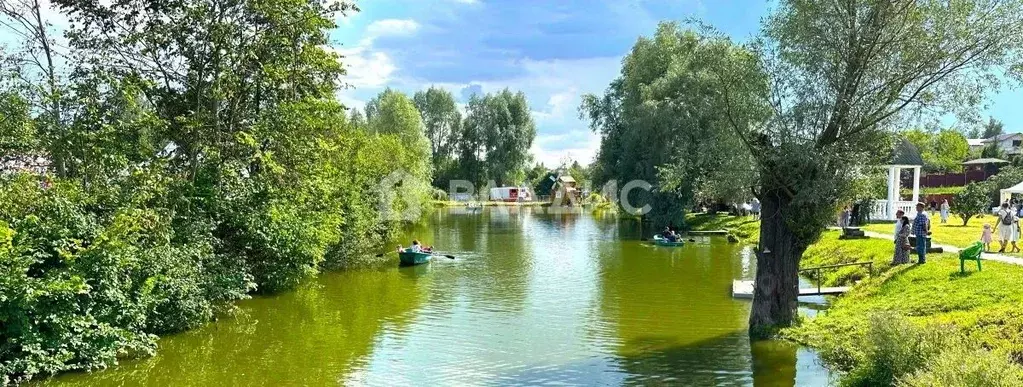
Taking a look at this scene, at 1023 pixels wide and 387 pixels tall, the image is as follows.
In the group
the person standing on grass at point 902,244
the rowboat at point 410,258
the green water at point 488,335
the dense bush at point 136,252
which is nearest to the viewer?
the dense bush at point 136,252

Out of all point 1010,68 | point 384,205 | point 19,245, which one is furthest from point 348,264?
point 1010,68

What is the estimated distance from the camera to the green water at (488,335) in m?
13.2

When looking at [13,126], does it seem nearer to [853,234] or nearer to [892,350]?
[892,350]

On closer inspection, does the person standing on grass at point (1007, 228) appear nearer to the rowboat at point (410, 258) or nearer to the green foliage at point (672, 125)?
the green foliage at point (672, 125)

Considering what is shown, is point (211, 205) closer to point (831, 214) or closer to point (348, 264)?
point (348, 264)

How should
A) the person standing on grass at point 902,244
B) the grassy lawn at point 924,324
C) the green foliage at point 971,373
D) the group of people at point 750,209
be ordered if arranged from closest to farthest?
the green foliage at point 971,373, the grassy lawn at point 924,324, the person standing on grass at point 902,244, the group of people at point 750,209

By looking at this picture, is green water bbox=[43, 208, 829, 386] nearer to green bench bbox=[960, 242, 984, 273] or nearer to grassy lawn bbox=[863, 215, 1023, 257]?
green bench bbox=[960, 242, 984, 273]

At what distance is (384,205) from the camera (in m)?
34.2

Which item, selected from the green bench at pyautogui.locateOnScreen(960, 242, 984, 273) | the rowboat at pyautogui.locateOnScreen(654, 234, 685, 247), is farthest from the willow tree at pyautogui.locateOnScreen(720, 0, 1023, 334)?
the rowboat at pyautogui.locateOnScreen(654, 234, 685, 247)

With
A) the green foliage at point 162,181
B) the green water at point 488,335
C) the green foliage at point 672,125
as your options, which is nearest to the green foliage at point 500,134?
the green foliage at point 672,125

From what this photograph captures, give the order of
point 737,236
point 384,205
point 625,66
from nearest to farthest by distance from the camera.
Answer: point 384,205
point 737,236
point 625,66

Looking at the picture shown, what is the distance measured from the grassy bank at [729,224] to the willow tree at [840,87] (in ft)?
71.8

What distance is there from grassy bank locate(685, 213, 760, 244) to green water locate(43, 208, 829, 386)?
1105cm

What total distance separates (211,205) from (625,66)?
125ft
